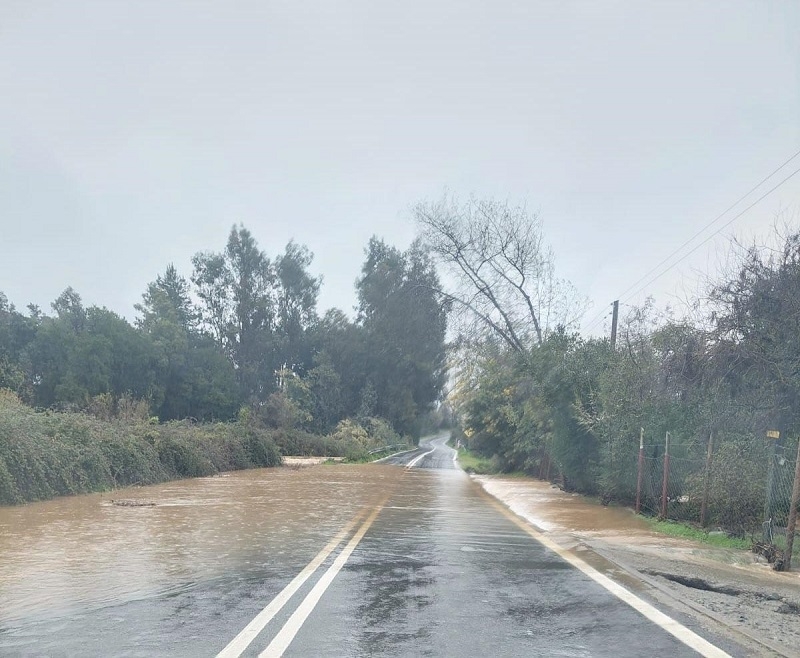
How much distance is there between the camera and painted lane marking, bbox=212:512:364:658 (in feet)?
19.0

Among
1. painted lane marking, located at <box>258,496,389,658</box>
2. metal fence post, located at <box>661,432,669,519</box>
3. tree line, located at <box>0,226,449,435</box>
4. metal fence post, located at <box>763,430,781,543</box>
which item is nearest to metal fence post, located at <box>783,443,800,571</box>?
metal fence post, located at <box>763,430,781,543</box>

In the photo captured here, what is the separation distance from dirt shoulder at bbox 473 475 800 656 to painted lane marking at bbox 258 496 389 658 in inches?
129

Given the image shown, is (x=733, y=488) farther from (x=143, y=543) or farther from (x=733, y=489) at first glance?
(x=143, y=543)

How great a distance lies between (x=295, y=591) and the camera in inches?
312

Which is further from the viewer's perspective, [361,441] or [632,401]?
[361,441]

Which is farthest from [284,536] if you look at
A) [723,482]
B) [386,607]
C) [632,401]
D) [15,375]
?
[15,375]

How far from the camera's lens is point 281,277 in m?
86.4

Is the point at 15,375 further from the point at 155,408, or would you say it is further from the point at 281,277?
the point at 281,277

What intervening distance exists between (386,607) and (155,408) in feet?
219

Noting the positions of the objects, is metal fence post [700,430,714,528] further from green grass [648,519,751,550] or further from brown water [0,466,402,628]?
brown water [0,466,402,628]

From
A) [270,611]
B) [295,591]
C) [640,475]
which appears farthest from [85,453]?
[270,611]

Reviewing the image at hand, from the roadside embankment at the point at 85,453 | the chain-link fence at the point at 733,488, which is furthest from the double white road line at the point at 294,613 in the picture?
the roadside embankment at the point at 85,453

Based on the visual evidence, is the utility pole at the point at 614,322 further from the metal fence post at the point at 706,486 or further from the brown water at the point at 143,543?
the metal fence post at the point at 706,486

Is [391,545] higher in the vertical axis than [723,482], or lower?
lower
